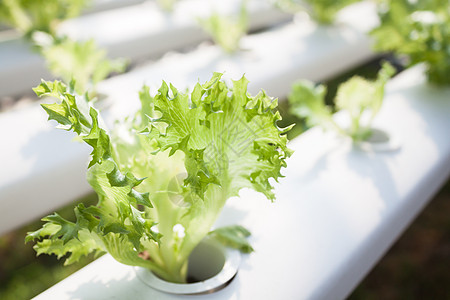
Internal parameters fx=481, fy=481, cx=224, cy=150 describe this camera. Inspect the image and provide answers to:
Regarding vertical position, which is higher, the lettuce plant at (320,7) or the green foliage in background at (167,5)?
the green foliage in background at (167,5)

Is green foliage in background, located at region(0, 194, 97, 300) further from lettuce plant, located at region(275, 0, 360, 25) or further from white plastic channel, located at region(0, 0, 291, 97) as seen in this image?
lettuce plant, located at region(275, 0, 360, 25)

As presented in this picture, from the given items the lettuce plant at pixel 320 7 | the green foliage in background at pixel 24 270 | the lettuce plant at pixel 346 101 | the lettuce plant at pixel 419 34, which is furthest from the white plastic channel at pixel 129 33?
the lettuce plant at pixel 346 101

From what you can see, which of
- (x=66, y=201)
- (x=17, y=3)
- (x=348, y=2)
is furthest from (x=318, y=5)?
(x=66, y=201)

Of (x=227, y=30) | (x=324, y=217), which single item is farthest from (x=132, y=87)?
(x=324, y=217)

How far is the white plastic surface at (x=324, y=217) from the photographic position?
97 cm

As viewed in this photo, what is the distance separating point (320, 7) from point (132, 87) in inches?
58.7

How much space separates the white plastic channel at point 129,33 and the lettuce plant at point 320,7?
11.4 inches

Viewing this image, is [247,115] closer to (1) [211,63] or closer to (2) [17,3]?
(1) [211,63]

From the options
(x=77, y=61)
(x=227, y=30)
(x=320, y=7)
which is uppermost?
(x=77, y=61)

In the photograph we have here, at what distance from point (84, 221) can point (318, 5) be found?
2.50 metres

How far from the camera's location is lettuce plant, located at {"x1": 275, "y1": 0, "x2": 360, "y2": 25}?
293 cm

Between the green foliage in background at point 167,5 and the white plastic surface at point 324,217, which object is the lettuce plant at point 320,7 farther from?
the white plastic surface at point 324,217

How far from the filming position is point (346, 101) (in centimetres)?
160

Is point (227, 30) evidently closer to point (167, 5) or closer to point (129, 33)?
point (129, 33)
